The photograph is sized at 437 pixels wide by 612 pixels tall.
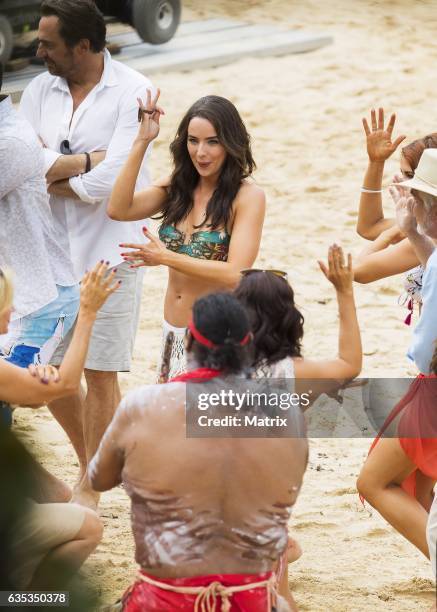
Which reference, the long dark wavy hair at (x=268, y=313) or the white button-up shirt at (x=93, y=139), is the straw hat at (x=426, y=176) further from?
the white button-up shirt at (x=93, y=139)

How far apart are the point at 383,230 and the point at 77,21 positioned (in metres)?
1.49

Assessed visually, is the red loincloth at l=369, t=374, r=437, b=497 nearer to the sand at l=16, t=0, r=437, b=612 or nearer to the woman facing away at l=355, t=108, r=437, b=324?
the woman facing away at l=355, t=108, r=437, b=324

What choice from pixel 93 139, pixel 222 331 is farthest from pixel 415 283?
pixel 222 331

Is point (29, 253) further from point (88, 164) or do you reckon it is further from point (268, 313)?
point (268, 313)

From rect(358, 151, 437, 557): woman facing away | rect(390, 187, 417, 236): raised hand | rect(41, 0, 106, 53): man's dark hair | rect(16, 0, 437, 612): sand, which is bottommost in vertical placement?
rect(16, 0, 437, 612): sand

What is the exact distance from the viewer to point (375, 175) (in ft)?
13.4

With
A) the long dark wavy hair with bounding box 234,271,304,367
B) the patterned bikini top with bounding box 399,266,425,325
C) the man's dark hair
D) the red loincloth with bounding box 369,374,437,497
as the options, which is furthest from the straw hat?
the man's dark hair

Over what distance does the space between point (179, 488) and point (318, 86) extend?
28.9 ft

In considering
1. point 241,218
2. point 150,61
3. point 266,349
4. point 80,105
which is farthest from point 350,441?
point 150,61

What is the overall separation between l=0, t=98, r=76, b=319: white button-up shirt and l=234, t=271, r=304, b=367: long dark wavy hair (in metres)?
1.14

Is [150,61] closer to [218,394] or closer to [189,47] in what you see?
[189,47]

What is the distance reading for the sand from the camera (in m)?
3.94

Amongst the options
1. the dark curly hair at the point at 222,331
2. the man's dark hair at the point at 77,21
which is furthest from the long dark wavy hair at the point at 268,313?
the man's dark hair at the point at 77,21

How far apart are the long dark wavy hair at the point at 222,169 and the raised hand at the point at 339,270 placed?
781 millimetres
